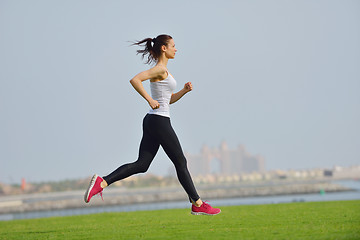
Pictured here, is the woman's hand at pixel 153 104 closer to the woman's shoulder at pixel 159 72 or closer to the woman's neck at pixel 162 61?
the woman's shoulder at pixel 159 72

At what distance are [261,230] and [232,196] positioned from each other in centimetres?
6408

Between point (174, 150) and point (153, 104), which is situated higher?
point (153, 104)

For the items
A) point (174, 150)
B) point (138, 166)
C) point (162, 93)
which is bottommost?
point (138, 166)

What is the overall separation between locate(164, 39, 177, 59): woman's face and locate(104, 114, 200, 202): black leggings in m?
0.83

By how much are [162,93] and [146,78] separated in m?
0.30

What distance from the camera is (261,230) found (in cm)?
686

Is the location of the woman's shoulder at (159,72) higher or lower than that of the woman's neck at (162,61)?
lower

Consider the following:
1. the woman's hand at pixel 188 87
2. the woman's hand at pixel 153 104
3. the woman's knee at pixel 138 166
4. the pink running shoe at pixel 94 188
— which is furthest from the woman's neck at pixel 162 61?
the pink running shoe at pixel 94 188

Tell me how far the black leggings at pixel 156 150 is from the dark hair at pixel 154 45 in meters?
0.80

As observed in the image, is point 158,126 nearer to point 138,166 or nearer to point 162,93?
point 162,93

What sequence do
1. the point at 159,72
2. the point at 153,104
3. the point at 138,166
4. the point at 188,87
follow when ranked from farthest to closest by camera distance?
the point at 188,87 < the point at 138,166 < the point at 159,72 < the point at 153,104

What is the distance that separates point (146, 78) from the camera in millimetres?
5840

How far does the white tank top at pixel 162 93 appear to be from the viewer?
5.99 m

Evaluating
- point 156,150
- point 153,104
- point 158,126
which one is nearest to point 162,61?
point 153,104
